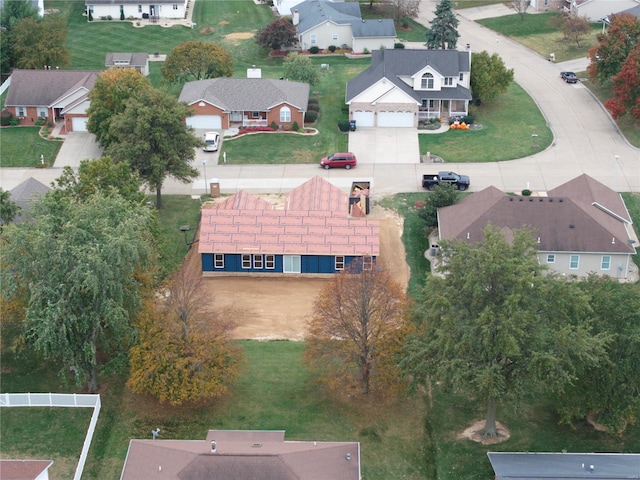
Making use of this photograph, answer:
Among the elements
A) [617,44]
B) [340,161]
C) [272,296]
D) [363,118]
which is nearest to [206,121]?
[363,118]

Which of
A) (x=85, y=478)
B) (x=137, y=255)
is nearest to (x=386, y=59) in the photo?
(x=137, y=255)

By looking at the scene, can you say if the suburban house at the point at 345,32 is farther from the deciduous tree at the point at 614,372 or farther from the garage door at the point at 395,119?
the deciduous tree at the point at 614,372

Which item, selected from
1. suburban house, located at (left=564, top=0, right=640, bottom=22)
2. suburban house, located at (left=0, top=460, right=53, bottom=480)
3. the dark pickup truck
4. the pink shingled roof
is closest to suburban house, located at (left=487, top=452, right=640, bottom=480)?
suburban house, located at (left=0, top=460, right=53, bottom=480)

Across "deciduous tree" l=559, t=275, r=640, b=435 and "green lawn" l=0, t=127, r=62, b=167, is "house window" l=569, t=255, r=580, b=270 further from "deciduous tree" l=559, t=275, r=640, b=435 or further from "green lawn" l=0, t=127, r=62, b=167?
"green lawn" l=0, t=127, r=62, b=167

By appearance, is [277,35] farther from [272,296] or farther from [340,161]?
[272,296]

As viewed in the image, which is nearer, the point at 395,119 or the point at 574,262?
the point at 574,262

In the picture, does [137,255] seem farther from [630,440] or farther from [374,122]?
[374,122]
